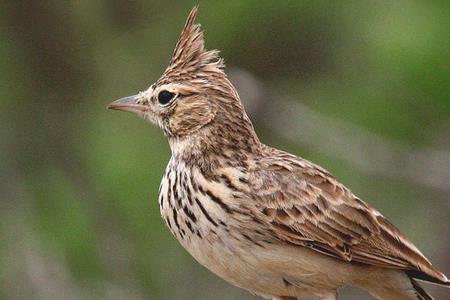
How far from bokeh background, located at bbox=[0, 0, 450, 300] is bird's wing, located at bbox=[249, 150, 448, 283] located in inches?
99.1

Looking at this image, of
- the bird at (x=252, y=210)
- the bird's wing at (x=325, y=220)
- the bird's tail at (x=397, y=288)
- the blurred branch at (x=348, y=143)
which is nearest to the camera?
the bird at (x=252, y=210)

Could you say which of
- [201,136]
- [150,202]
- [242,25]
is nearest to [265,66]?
[242,25]

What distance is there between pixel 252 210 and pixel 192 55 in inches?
40.7

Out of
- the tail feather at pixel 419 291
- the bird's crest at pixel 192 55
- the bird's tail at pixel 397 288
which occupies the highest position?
the bird's crest at pixel 192 55

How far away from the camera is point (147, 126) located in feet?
44.6

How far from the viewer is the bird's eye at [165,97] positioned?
10.1 metres

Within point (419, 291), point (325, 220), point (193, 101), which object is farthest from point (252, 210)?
point (419, 291)

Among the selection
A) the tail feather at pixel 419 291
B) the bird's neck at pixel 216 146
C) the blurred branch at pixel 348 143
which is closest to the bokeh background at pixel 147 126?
the blurred branch at pixel 348 143

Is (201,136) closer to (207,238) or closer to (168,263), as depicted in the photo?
(207,238)

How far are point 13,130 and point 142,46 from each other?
1188mm

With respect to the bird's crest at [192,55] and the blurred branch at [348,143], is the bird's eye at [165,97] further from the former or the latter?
the blurred branch at [348,143]

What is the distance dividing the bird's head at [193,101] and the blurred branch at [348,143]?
2410 millimetres

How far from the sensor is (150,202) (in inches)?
528

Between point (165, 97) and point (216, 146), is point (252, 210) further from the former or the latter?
point (165, 97)
